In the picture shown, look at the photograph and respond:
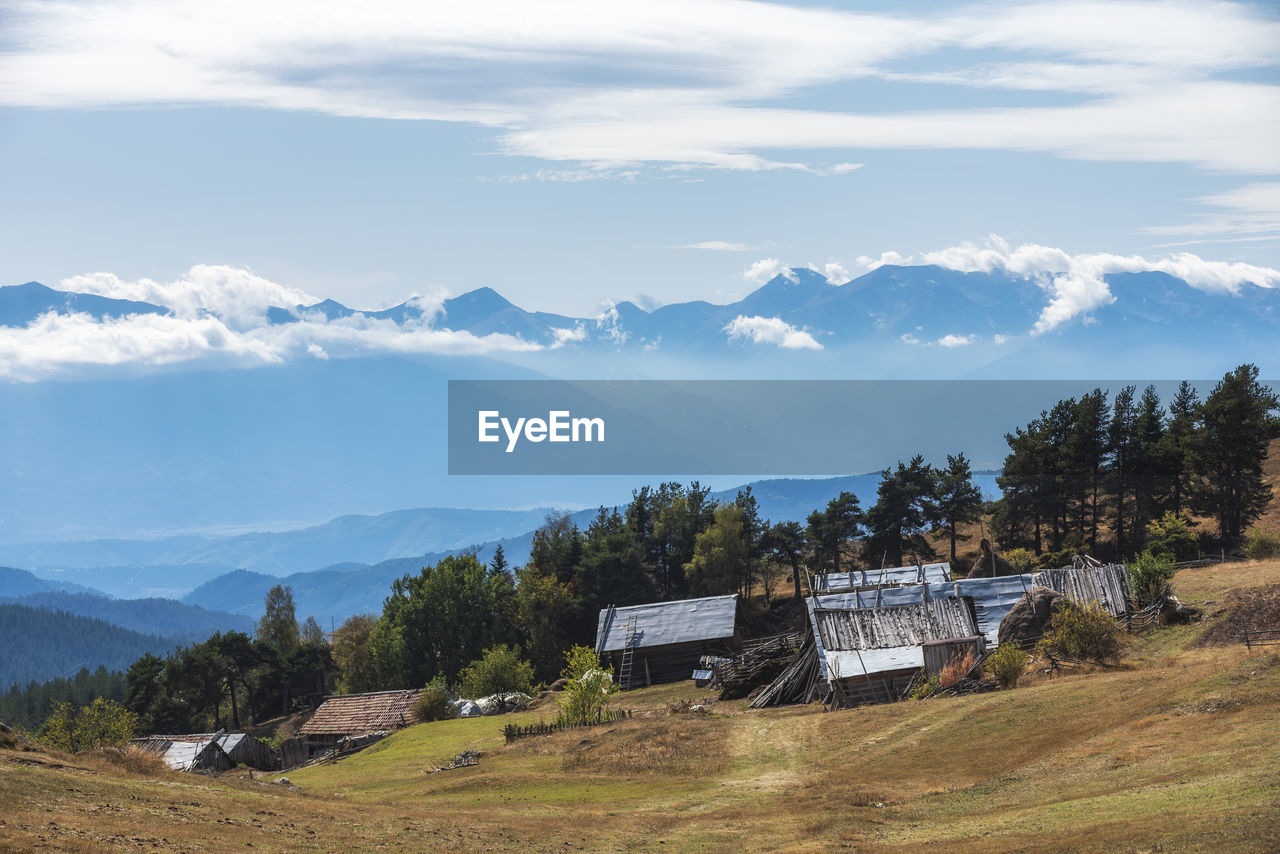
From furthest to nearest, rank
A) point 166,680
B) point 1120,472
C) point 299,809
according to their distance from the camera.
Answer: point 166,680, point 1120,472, point 299,809

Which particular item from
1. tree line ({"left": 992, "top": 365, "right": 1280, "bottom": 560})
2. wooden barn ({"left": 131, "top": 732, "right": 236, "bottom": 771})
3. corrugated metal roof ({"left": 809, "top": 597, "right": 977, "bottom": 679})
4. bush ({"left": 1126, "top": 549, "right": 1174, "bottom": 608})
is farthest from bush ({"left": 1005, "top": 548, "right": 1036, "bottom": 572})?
wooden barn ({"left": 131, "top": 732, "right": 236, "bottom": 771})

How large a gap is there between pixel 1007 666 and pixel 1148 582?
1359 centimetres

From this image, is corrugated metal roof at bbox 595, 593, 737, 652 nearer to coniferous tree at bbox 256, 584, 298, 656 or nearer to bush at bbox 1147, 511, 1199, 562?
bush at bbox 1147, 511, 1199, 562

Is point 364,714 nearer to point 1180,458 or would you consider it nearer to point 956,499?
point 956,499

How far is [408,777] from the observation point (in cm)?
4769

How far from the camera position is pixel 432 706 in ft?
247

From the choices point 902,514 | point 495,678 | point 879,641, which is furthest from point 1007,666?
point 902,514

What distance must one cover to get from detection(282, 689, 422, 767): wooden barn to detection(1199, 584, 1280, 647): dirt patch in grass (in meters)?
52.6

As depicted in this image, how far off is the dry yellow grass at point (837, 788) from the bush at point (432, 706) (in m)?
27.9

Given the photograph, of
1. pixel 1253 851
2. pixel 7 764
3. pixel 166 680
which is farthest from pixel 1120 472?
pixel 166 680

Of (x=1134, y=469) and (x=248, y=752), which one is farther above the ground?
(x=1134, y=469)

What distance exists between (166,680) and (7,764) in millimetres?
89012

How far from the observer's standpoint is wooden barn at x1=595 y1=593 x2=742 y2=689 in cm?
7775

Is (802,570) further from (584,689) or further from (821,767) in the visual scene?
(821,767)
